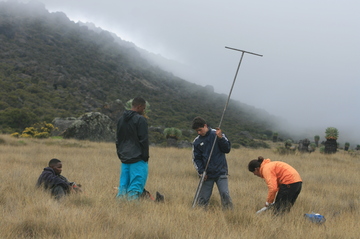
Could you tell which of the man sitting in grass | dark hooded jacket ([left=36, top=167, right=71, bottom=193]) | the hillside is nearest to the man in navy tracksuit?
the man sitting in grass

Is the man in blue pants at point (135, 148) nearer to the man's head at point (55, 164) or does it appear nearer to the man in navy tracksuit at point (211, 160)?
the man in navy tracksuit at point (211, 160)

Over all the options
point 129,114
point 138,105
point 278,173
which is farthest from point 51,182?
point 278,173

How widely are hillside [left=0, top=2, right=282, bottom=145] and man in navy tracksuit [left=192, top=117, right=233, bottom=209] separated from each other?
27497mm

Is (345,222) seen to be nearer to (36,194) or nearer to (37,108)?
(36,194)

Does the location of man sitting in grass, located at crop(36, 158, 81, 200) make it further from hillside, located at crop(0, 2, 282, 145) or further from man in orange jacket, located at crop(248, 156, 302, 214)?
hillside, located at crop(0, 2, 282, 145)

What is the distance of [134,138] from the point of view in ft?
16.9

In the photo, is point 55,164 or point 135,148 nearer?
point 135,148

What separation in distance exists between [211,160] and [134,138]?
1.37 meters

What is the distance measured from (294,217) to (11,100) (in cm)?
4050

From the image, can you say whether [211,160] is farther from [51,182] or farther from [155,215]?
[51,182]

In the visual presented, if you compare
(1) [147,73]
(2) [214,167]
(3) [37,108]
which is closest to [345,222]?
(2) [214,167]

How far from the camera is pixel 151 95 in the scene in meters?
71.9

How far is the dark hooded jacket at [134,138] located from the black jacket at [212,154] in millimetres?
970

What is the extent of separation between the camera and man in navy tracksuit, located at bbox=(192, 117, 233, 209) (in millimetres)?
5353
